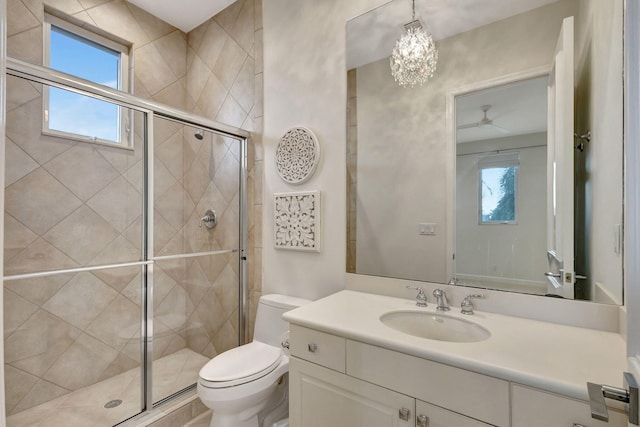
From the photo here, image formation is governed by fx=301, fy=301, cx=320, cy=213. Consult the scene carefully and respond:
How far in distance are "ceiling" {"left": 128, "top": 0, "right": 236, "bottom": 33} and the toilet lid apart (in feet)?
8.21

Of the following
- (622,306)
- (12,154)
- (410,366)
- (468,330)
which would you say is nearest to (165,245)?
(12,154)

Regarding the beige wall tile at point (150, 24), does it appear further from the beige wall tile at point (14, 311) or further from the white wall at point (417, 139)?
the beige wall tile at point (14, 311)

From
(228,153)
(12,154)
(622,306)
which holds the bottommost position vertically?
(622,306)

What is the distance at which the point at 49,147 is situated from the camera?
5.70ft

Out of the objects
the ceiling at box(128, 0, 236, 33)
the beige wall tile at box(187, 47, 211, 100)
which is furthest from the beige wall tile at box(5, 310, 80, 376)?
the ceiling at box(128, 0, 236, 33)

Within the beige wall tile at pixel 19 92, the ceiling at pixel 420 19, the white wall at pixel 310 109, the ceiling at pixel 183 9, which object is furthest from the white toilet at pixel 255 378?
the ceiling at pixel 183 9

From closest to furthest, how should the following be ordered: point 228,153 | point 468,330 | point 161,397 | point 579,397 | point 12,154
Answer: point 579,397 → point 468,330 → point 12,154 → point 161,397 → point 228,153

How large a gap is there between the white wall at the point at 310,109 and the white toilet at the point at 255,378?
22cm

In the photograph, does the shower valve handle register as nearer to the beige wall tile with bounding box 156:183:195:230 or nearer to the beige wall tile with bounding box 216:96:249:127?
the beige wall tile with bounding box 156:183:195:230

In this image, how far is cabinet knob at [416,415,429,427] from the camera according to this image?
932 mm

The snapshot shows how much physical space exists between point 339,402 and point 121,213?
5.59ft

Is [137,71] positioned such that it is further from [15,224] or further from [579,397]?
[579,397]

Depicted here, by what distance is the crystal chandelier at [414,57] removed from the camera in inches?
58.0

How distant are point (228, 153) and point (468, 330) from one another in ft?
6.13
